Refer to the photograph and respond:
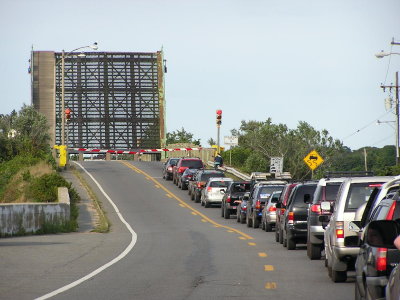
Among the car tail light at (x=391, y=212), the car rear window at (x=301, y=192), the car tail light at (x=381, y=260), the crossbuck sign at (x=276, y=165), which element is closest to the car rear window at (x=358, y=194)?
the car tail light at (x=391, y=212)

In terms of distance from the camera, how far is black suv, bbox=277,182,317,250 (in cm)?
2372

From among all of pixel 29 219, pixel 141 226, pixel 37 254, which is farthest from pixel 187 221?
pixel 37 254

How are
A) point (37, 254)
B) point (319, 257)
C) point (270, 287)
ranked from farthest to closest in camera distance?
Result: point (37, 254) < point (319, 257) < point (270, 287)

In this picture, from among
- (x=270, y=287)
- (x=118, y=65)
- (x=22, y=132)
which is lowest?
(x=270, y=287)

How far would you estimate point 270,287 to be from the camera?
595 inches

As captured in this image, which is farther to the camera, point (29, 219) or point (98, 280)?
point (29, 219)

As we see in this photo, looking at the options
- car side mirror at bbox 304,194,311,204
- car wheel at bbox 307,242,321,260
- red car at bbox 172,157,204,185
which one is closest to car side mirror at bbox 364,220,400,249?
car wheel at bbox 307,242,321,260

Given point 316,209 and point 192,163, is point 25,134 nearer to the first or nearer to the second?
point 192,163

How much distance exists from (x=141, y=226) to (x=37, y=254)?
597 inches

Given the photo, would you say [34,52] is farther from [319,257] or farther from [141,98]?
[319,257]

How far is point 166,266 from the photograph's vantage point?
19250 mm

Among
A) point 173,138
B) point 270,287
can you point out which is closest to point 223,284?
point 270,287

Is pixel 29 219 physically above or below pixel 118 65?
below

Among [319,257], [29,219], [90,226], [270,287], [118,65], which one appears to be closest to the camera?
[270,287]
